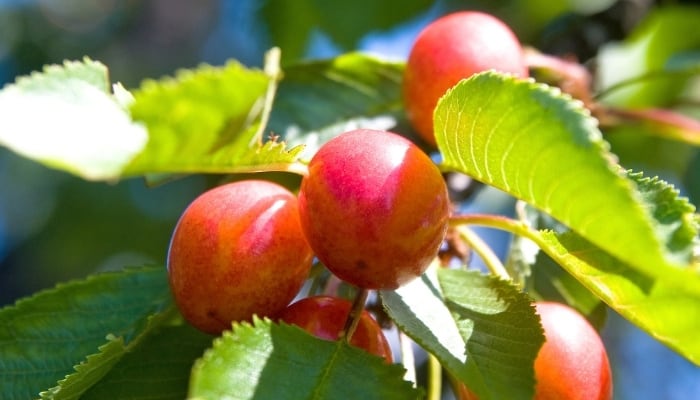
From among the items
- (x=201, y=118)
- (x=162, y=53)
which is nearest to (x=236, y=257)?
(x=201, y=118)

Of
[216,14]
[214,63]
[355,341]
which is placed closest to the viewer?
[355,341]

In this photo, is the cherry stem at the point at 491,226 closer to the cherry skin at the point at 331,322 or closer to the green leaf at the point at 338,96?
the cherry skin at the point at 331,322

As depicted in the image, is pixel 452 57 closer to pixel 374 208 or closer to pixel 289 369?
pixel 374 208

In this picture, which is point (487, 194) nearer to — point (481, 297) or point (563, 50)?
point (563, 50)

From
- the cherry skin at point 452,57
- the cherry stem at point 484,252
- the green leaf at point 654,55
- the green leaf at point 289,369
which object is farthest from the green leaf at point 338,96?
the green leaf at point 654,55

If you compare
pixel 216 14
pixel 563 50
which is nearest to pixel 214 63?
pixel 216 14

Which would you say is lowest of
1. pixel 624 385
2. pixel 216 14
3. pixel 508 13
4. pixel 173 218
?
pixel 624 385
